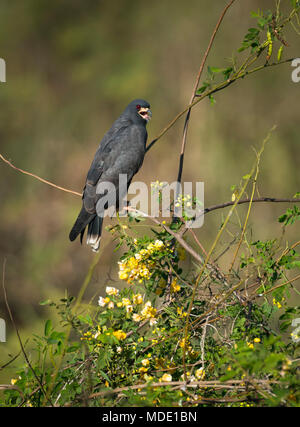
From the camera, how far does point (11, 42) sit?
6.11 metres

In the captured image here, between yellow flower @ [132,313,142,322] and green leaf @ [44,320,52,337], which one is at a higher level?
yellow flower @ [132,313,142,322]

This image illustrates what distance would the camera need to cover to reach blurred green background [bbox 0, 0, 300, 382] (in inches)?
190

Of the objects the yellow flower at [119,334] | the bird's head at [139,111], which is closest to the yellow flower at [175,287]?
the yellow flower at [119,334]

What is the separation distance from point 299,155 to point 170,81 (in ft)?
4.94

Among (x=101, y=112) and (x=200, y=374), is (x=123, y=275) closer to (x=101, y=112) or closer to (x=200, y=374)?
(x=200, y=374)

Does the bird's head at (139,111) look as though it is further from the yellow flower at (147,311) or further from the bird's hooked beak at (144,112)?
the yellow flower at (147,311)

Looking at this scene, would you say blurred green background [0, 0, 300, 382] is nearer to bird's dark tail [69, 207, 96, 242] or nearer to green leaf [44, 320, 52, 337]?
bird's dark tail [69, 207, 96, 242]

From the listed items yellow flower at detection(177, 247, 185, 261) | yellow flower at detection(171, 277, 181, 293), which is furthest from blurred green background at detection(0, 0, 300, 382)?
yellow flower at detection(171, 277, 181, 293)

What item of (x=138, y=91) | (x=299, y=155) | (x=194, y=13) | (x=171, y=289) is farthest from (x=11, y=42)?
(x=171, y=289)

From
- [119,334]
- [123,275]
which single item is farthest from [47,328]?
[123,275]

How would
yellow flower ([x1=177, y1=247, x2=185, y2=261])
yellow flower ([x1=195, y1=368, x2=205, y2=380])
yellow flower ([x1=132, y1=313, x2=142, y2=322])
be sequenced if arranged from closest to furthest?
yellow flower ([x1=195, y1=368, x2=205, y2=380]) → yellow flower ([x1=132, y1=313, x2=142, y2=322]) → yellow flower ([x1=177, y1=247, x2=185, y2=261])

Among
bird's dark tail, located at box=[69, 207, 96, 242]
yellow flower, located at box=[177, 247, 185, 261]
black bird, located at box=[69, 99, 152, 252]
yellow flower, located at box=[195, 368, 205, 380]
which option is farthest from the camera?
black bird, located at box=[69, 99, 152, 252]

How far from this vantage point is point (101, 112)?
5.72 m

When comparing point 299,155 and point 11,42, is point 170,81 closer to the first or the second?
point 299,155
